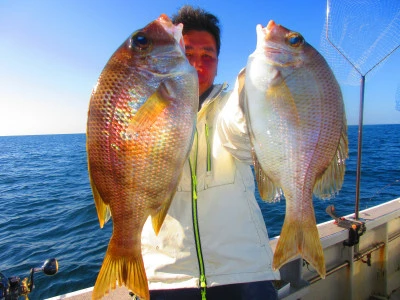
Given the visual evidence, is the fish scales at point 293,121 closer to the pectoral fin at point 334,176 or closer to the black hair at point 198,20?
the pectoral fin at point 334,176

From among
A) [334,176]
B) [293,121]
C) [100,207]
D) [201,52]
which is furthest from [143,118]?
[334,176]

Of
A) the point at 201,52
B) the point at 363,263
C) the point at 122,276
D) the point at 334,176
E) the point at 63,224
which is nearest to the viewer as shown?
the point at 122,276

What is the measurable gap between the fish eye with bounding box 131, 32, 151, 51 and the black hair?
811 millimetres

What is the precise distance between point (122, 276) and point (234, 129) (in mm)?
929

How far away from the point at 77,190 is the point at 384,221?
14125 millimetres

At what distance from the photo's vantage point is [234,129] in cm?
168

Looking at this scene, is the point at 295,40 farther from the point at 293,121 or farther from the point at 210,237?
the point at 210,237

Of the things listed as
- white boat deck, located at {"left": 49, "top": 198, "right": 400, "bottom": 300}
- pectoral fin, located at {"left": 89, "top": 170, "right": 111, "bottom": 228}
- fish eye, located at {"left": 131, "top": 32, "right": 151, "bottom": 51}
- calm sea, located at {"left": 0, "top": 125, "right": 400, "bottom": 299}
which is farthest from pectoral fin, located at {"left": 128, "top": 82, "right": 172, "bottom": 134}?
calm sea, located at {"left": 0, "top": 125, "right": 400, "bottom": 299}

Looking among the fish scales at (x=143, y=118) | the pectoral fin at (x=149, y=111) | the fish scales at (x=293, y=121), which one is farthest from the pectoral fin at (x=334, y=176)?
the pectoral fin at (x=149, y=111)

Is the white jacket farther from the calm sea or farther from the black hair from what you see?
the calm sea

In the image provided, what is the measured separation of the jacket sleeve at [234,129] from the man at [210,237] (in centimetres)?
5

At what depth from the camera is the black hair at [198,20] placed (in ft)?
7.18

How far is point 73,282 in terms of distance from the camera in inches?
253

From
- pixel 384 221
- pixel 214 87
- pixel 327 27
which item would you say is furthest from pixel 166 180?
pixel 384 221
